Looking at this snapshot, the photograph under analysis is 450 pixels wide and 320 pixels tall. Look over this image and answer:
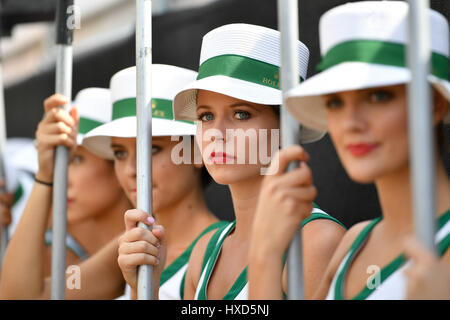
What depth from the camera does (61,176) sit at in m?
1.78

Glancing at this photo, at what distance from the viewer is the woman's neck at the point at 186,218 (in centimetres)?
213

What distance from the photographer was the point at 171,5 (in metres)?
3.35

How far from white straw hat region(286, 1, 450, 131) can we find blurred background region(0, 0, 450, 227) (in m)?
0.42

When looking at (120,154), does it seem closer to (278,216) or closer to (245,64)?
(245,64)

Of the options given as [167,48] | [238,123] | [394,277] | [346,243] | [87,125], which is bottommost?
[394,277]

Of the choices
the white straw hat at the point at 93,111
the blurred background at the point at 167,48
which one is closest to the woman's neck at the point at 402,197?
the blurred background at the point at 167,48

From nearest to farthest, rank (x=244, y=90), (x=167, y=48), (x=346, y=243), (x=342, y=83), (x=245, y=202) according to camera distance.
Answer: (x=342, y=83) < (x=346, y=243) < (x=244, y=90) < (x=245, y=202) < (x=167, y=48)

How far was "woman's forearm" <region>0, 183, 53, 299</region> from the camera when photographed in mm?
2102

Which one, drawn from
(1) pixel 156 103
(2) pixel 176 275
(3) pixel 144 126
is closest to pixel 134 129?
(1) pixel 156 103

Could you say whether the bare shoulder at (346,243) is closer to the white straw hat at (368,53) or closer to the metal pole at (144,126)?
the white straw hat at (368,53)

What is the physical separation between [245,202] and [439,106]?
0.67 meters

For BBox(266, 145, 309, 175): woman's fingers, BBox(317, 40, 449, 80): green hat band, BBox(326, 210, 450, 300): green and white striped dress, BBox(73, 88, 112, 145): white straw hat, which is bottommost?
BBox(326, 210, 450, 300): green and white striped dress

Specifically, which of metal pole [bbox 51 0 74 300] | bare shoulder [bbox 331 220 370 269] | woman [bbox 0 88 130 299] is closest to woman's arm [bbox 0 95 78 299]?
woman [bbox 0 88 130 299]

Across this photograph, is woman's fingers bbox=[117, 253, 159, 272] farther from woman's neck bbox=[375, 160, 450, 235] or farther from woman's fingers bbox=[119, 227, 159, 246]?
woman's neck bbox=[375, 160, 450, 235]
